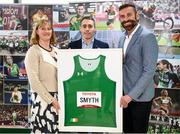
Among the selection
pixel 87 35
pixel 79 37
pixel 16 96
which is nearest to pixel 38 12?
pixel 79 37

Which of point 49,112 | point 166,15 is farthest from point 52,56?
point 166,15

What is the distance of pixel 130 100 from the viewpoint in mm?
2721

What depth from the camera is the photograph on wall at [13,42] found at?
491 centimetres

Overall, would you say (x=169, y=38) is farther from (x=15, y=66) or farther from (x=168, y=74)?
(x=15, y=66)

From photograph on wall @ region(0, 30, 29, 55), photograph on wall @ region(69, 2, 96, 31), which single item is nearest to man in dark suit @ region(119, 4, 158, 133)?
photograph on wall @ region(69, 2, 96, 31)

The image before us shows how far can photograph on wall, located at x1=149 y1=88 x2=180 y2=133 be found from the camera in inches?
171

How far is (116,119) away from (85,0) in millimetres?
2408

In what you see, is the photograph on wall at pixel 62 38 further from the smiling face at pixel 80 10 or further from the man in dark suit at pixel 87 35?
the man in dark suit at pixel 87 35

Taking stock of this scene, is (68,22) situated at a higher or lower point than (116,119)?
higher

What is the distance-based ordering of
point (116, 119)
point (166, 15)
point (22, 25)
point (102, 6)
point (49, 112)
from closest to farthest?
point (116, 119)
point (49, 112)
point (166, 15)
point (102, 6)
point (22, 25)

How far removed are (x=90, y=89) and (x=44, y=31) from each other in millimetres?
730

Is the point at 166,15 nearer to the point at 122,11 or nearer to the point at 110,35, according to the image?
the point at 110,35

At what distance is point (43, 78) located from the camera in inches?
118

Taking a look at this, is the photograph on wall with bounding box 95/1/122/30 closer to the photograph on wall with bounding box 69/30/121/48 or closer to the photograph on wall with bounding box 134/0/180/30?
the photograph on wall with bounding box 69/30/121/48
